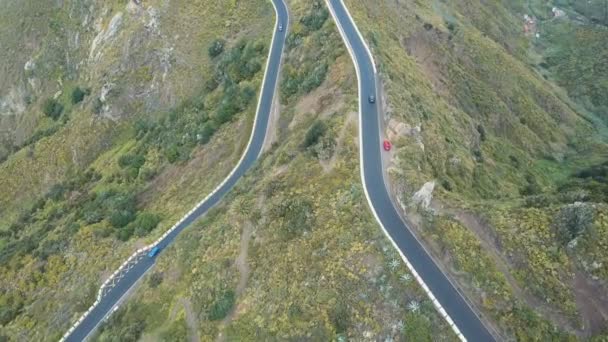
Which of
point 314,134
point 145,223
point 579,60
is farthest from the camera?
point 579,60

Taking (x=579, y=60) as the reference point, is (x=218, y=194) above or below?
above

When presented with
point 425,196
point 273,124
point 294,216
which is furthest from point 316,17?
point 425,196

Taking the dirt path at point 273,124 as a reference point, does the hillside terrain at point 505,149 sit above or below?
below

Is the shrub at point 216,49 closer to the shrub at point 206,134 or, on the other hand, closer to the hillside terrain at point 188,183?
the hillside terrain at point 188,183

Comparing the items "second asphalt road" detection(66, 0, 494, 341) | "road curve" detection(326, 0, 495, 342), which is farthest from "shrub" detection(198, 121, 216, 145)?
"road curve" detection(326, 0, 495, 342)

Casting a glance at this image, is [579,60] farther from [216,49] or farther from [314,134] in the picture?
[314,134]

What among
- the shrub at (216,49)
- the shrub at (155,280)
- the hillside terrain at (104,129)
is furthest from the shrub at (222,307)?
the shrub at (216,49)
